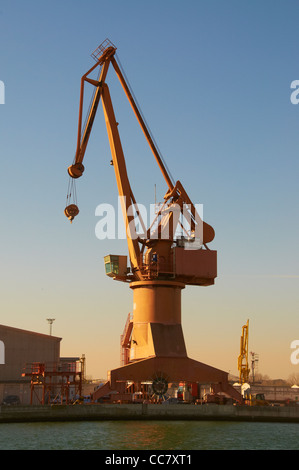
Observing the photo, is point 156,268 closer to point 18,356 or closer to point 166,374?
point 166,374

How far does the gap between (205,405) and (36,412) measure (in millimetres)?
16727

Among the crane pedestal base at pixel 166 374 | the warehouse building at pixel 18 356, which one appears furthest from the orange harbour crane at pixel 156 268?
the warehouse building at pixel 18 356

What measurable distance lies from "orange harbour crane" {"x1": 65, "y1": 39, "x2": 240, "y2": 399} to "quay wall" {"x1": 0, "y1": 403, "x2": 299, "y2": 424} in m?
3.24

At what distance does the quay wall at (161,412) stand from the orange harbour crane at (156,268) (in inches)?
128

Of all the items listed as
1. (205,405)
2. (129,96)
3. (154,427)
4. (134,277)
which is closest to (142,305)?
Result: (134,277)

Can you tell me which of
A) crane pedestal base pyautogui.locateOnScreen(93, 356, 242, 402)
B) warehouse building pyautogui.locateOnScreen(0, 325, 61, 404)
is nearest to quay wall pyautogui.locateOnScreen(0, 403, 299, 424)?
crane pedestal base pyautogui.locateOnScreen(93, 356, 242, 402)

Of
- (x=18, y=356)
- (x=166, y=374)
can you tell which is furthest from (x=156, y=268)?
(x=18, y=356)

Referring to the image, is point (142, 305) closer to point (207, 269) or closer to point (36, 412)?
point (207, 269)

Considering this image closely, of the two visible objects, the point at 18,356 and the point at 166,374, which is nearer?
the point at 166,374

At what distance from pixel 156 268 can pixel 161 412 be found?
48.5 ft

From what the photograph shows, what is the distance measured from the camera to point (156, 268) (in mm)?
68750

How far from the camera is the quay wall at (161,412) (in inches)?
2436

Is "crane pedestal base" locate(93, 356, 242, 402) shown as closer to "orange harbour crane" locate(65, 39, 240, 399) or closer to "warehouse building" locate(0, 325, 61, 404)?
"orange harbour crane" locate(65, 39, 240, 399)

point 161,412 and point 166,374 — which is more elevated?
point 166,374
